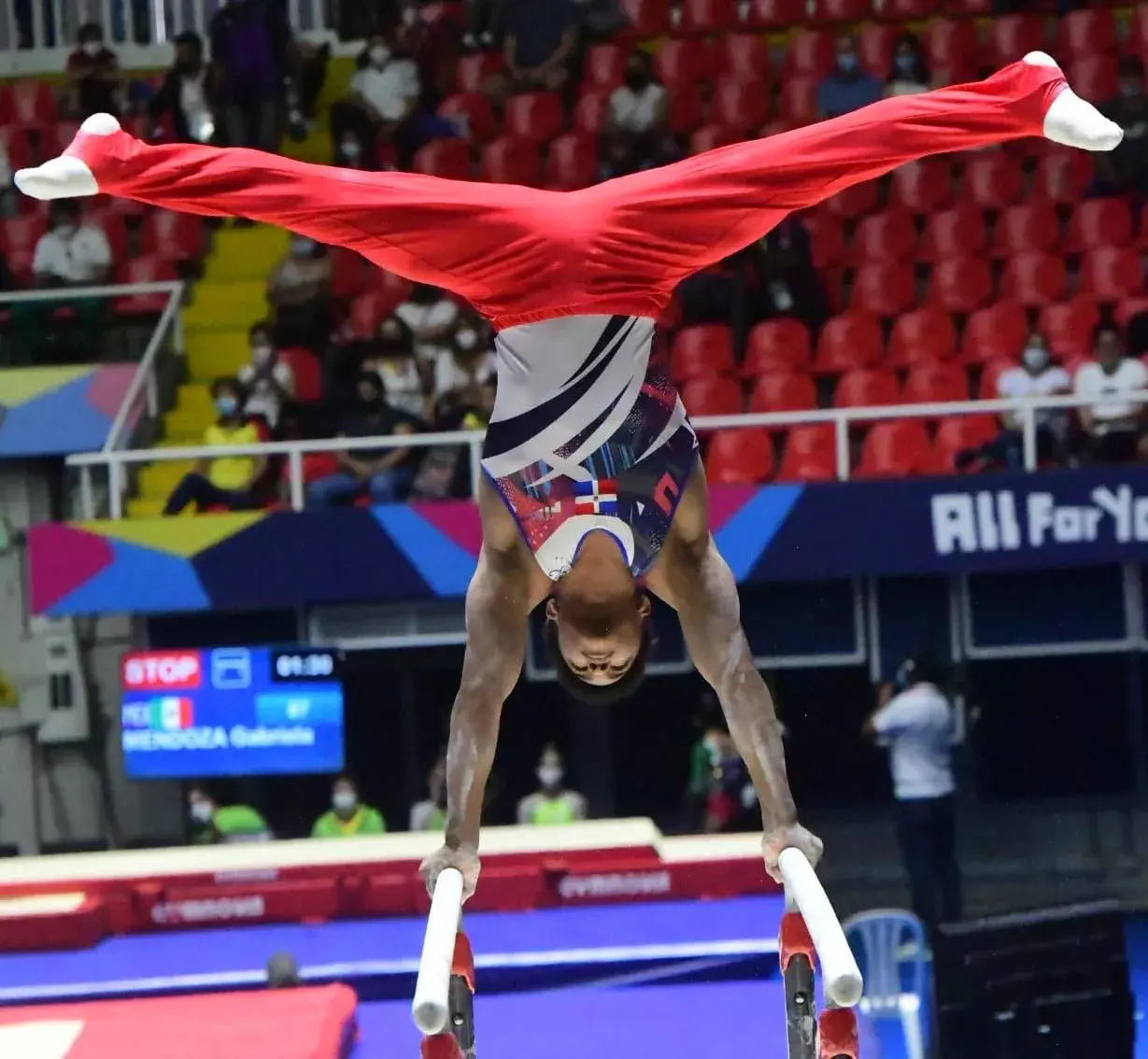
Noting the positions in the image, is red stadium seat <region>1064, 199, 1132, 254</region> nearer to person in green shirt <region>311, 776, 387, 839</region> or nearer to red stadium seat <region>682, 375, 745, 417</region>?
red stadium seat <region>682, 375, 745, 417</region>

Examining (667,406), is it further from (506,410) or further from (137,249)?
(137,249)

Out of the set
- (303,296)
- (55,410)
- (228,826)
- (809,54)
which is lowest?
(228,826)

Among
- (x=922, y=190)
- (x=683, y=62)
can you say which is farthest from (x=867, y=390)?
(x=683, y=62)

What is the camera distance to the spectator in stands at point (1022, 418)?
8922 mm

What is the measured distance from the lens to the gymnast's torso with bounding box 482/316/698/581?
4258 millimetres

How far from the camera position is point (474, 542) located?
8.82m

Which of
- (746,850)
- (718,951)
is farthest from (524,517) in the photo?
(746,850)

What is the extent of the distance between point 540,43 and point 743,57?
131 cm

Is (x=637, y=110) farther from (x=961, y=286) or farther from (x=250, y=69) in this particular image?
(x=250, y=69)

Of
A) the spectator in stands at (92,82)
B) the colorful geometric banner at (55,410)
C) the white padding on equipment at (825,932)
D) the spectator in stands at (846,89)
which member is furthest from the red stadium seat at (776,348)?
the white padding on equipment at (825,932)

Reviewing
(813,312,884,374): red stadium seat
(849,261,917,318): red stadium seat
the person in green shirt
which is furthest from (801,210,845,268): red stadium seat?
the person in green shirt

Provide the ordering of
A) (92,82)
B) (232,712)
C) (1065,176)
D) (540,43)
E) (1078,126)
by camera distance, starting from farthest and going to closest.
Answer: (92,82) < (540,43) < (1065,176) < (232,712) < (1078,126)

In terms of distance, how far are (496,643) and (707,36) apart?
8681mm

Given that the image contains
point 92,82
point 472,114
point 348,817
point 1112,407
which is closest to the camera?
point 1112,407
